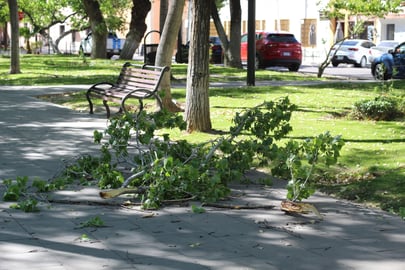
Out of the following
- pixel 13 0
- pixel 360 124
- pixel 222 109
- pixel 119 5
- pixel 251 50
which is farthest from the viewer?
pixel 119 5

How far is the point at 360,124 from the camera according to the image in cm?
1288

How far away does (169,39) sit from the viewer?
1427cm

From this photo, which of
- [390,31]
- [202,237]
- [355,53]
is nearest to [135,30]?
[355,53]

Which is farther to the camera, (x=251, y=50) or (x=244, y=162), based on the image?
(x=251, y=50)

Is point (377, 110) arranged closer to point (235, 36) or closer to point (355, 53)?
point (235, 36)

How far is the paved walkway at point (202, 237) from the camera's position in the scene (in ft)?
19.0

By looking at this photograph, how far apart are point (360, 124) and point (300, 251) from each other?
7.09 m

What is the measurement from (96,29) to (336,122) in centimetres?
2411

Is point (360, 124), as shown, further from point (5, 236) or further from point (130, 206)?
point (5, 236)

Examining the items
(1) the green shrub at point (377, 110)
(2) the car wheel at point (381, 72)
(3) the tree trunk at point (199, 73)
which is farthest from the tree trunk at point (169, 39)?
(2) the car wheel at point (381, 72)

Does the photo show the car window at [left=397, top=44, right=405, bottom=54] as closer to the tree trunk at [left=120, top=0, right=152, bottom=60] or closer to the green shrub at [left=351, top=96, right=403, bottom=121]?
the tree trunk at [left=120, top=0, right=152, bottom=60]

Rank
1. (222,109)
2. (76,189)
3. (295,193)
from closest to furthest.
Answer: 1. (295,193)
2. (76,189)
3. (222,109)

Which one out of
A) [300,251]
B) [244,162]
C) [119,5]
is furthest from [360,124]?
[119,5]

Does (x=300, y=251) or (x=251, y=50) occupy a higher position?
(x=251, y=50)
